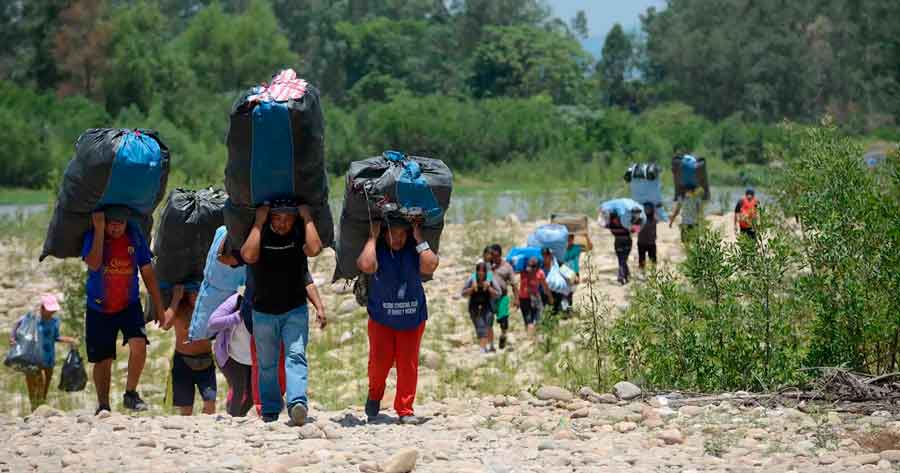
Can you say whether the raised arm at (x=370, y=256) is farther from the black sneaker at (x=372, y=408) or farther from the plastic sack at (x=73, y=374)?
the plastic sack at (x=73, y=374)

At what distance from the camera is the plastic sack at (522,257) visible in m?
15.7

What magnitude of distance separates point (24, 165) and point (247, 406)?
119 feet

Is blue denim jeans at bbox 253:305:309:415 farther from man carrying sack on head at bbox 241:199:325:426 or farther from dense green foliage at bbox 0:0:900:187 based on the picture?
dense green foliage at bbox 0:0:900:187

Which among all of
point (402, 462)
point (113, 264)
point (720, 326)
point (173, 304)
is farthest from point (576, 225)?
point (402, 462)

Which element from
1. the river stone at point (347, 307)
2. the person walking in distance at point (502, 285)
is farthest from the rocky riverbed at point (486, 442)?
the river stone at point (347, 307)

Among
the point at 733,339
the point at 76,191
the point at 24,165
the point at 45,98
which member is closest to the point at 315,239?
the point at 76,191

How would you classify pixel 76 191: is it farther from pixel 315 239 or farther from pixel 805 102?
pixel 805 102

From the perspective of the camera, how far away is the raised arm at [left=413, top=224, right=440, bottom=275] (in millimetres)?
7609

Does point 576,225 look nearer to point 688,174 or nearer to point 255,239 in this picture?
point 688,174

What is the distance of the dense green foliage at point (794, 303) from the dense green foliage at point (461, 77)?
2818 cm

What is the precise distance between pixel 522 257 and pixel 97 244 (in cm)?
847

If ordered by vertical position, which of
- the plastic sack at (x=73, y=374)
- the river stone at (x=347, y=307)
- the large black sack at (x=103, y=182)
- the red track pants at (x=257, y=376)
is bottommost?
the river stone at (x=347, y=307)

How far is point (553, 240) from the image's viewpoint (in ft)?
59.2

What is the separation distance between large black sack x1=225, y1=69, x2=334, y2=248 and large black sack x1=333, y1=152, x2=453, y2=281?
251 millimetres
